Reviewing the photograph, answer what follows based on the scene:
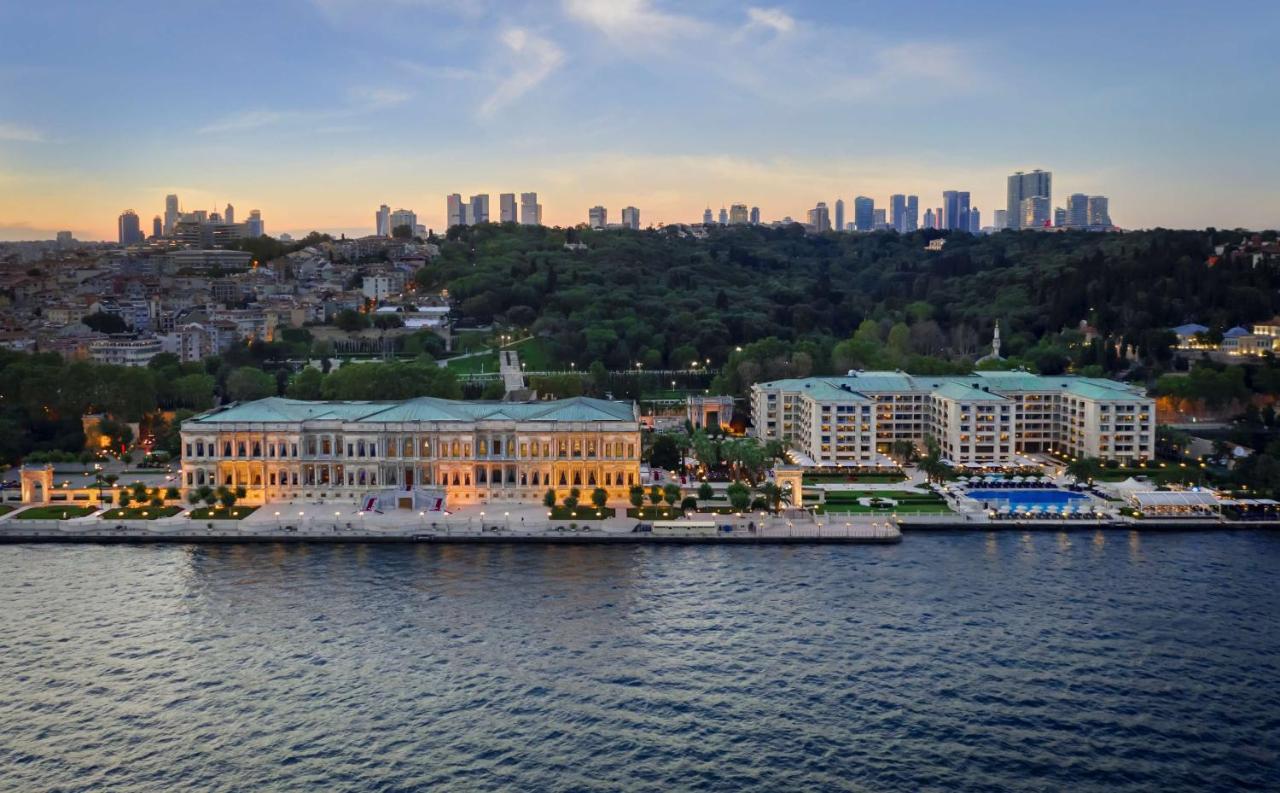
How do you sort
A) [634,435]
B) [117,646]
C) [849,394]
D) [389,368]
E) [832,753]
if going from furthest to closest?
[389,368] → [849,394] → [634,435] → [117,646] → [832,753]

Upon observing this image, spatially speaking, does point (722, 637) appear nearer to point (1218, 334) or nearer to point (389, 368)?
point (389, 368)

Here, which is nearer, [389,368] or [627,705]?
[627,705]

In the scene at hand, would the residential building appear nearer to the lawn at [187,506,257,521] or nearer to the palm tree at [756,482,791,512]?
the lawn at [187,506,257,521]

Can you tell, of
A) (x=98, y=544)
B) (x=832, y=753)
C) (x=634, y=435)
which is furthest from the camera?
(x=634, y=435)

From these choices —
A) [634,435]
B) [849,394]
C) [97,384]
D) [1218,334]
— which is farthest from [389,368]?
[1218,334]

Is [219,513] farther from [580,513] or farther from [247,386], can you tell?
[247,386]

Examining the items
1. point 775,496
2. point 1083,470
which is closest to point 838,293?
point 1083,470
